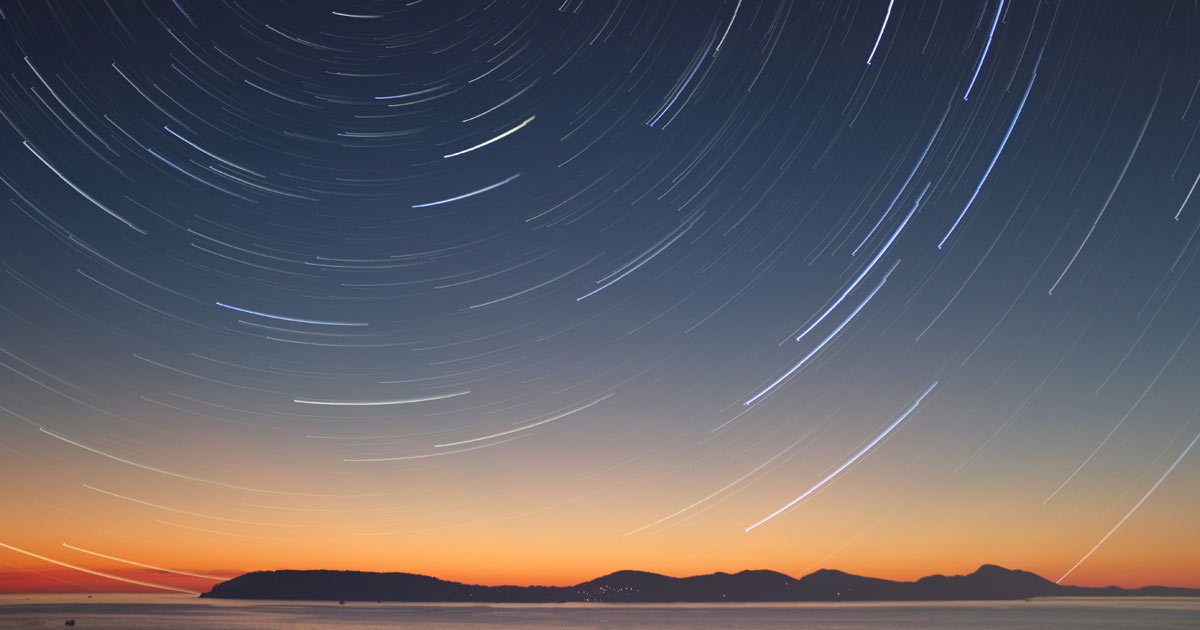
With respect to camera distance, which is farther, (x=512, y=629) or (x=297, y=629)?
(x=512, y=629)

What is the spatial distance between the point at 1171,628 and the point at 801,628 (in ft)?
102

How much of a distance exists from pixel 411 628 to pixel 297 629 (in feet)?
34.5

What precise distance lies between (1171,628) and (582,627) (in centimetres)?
5249

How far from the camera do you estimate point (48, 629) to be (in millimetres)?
73625

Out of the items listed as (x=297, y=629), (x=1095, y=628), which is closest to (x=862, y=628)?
(x=1095, y=628)

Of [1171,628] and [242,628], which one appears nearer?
[1171,628]

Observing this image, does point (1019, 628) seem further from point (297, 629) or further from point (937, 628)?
point (297, 629)

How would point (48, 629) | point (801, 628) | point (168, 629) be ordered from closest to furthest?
point (48, 629), point (168, 629), point (801, 628)

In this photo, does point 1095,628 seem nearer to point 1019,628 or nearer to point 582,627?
point 1019,628

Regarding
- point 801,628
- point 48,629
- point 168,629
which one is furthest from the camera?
point 801,628

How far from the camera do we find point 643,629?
86.0m

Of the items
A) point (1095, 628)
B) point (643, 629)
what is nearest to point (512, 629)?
point (643, 629)

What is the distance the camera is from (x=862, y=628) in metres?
86.3

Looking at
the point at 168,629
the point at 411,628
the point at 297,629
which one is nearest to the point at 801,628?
the point at 411,628
